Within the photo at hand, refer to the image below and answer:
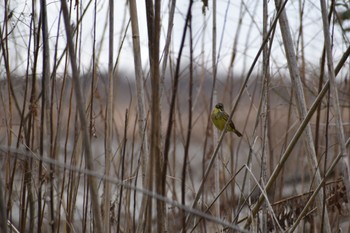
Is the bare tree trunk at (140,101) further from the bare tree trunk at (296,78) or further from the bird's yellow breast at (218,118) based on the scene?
the bird's yellow breast at (218,118)

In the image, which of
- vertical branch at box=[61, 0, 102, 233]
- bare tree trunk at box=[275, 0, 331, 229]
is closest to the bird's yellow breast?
bare tree trunk at box=[275, 0, 331, 229]

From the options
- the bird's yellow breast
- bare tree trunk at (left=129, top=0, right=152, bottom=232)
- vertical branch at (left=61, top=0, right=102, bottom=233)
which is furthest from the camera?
the bird's yellow breast

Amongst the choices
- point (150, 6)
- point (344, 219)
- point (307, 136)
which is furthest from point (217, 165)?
point (344, 219)

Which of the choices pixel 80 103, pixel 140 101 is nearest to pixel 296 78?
pixel 140 101

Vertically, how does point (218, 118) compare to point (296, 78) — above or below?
below

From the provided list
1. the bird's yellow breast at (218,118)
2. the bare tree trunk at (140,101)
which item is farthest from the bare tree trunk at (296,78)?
the bird's yellow breast at (218,118)

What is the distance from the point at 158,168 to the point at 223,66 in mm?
1343

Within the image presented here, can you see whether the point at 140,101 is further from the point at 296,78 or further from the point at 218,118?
the point at 218,118

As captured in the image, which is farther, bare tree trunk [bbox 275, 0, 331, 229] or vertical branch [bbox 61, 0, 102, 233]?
bare tree trunk [bbox 275, 0, 331, 229]

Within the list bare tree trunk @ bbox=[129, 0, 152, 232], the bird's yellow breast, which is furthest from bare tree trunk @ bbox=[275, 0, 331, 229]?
the bird's yellow breast

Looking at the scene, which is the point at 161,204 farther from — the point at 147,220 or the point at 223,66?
the point at 223,66

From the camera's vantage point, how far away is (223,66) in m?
2.33

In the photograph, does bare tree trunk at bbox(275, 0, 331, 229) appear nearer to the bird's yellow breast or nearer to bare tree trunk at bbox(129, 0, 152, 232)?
bare tree trunk at bbox(129, 0, 152, 232)

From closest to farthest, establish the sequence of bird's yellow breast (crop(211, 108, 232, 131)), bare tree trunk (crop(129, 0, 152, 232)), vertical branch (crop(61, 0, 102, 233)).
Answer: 1. vertical branch (crop(61, 0, 102, 233))
2. bare tree trunk (crop(129, 0, 152, 232))
3. bird's yellow breast (crop(211, 108, 232, 131))
